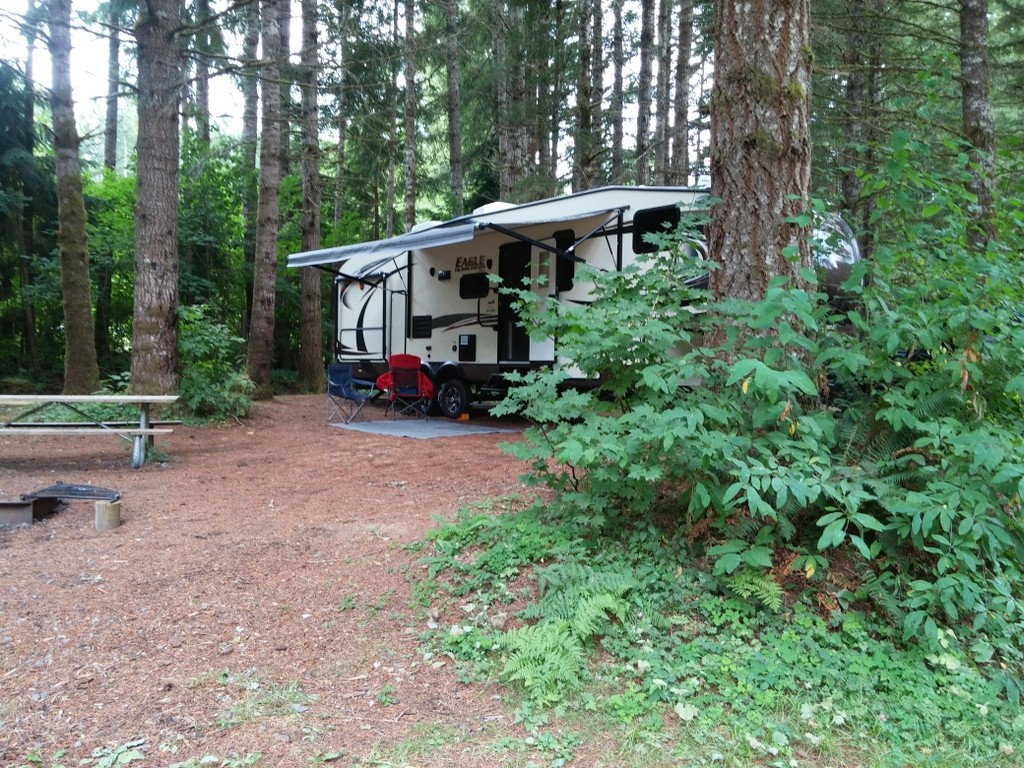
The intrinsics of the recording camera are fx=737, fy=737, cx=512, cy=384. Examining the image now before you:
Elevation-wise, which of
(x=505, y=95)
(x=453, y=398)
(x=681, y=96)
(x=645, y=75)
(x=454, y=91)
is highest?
(x=454, y=91)

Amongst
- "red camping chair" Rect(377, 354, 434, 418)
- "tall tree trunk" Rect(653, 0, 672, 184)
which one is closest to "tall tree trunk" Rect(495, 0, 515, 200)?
"tall tree trunk" Rect(653, 0, 672, 184)

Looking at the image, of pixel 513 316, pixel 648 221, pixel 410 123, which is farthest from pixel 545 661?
pixel 410 123

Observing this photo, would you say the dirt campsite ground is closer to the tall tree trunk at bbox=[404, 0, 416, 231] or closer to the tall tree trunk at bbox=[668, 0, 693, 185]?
the tall tree trunk at bbox=[404, 0, 416, 231]

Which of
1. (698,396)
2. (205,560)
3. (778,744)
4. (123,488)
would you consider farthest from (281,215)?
(778,744)

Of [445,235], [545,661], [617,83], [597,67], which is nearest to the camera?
[545,661]

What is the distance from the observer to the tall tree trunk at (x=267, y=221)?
11.2 meters

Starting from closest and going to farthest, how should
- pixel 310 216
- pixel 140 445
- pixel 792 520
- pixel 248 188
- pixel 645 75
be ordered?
pixel 792 520 → pixel 140 445 → pixel 310 216 → pixel 645 75 → pixel 248 188

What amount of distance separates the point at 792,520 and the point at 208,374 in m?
8.03

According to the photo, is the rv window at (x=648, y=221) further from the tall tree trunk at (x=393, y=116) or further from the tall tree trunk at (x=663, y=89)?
the tall tree trunk at (x=393, y=116)

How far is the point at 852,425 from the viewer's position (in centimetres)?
351

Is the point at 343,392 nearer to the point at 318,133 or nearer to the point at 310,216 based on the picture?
the point at 310,216

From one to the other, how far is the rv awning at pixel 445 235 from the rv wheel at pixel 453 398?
2.11m

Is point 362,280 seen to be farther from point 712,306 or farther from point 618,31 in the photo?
point 618,31

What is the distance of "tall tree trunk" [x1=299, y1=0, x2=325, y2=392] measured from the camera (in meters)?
13.3
